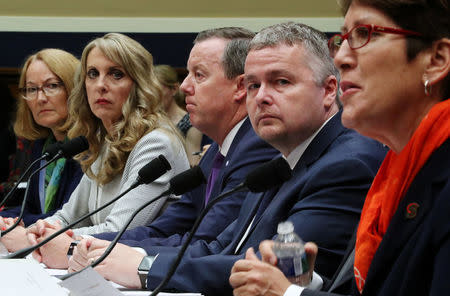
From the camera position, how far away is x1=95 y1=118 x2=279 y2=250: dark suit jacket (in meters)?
2.49

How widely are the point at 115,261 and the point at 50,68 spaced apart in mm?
2209

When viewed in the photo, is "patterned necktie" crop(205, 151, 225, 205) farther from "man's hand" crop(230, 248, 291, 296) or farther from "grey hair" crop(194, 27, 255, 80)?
"man's hand" crop(230, 248, 291, 296)

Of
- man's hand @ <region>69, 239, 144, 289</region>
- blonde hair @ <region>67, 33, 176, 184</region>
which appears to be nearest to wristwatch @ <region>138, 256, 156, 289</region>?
man's hand @ <region>69, 239, 144, 289</region>

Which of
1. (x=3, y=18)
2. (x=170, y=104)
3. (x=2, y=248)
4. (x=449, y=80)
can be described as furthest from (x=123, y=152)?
(x=3, y=18)

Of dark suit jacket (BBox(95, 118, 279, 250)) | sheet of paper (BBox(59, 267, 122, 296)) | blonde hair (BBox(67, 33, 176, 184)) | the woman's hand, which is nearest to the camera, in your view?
sheet of paper (BBox(59, 267, 122, 296))

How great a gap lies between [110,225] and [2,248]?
46 centimetres

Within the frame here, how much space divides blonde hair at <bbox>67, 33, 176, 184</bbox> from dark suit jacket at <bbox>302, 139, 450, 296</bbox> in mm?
2013

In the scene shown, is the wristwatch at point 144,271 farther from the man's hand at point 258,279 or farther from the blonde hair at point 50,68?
the blonde hair at point 50,68

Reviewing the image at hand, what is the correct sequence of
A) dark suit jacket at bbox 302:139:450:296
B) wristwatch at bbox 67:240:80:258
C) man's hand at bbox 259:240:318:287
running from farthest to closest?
wristwatch at bbox 67:240:80:258 → man's hand at bbox 259:240:318:287 → dark suit jacket at bbox 302:139:450:296

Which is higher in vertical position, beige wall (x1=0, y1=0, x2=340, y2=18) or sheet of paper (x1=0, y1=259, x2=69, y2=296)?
beige wall (x1=0, y1=0, x2=340, y2=18)

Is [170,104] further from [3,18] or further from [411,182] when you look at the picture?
[411,182]

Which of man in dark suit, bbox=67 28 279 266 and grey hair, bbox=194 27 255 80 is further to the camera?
grey hair, bbox=194 27 255 80

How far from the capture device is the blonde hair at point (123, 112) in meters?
3.20

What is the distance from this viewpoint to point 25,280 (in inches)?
70.5
